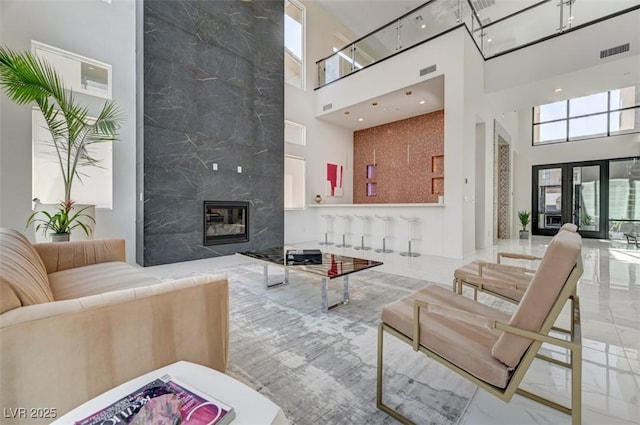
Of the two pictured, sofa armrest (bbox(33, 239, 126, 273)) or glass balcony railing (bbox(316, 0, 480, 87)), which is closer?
sofa armrest (bbox(33, 239, 126, 273))

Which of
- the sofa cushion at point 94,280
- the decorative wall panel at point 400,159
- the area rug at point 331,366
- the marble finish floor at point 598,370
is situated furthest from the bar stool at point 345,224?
the sofa cushion at point 94,280

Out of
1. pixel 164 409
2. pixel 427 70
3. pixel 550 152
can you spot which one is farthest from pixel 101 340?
pixel 550 152

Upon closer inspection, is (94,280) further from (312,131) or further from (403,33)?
(403,33)

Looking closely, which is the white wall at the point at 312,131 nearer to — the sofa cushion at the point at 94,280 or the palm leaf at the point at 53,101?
the palm leaf at the point at 53,101

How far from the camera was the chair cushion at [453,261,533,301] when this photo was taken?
1.96 m

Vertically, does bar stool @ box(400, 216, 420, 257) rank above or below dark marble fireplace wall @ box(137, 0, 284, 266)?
below

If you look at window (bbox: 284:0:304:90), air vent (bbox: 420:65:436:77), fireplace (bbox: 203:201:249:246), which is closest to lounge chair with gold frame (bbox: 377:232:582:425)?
fireplace (bbox: 203:201:249:246)

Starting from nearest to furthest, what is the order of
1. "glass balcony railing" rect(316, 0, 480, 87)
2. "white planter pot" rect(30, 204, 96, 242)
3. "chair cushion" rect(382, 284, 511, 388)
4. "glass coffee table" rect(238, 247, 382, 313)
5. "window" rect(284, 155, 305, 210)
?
"chair cushion" rect(382, 284, 511, 388)
"glass coffee table" rect(238, 247, 382, 313)
"white planter pot" rect(30, 204, 96, 242)
"glass balcony railing" rect(316, 0, 480, 87)
"window" rect(284, 155, 305, 210)

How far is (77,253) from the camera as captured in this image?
2.54 meters

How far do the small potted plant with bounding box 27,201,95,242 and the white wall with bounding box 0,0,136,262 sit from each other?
16 centimetres

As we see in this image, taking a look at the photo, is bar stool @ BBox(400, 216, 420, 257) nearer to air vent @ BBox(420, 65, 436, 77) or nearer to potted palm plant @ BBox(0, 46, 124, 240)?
air vent @ BBox(420, 65, 436, 77)

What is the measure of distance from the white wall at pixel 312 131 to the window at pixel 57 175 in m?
3.99

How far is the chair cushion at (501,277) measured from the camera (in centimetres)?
196

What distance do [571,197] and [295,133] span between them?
9150 millimetres
